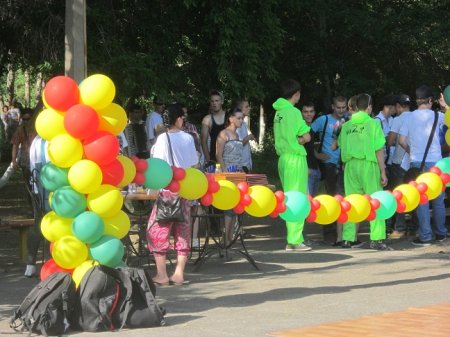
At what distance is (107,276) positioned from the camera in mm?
8133

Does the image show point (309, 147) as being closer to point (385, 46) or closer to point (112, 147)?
point (112, 147)

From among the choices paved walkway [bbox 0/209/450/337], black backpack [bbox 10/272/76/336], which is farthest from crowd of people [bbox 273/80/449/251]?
black backpack [bbox 10/272/76/336]

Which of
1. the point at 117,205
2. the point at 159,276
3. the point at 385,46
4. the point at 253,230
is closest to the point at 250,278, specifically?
the point at 159,276

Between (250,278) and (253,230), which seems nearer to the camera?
(250,278)

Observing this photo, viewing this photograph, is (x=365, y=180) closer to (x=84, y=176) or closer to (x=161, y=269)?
(x=161, y=269)

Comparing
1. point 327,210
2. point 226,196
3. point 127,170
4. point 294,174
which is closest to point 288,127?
point 294,174

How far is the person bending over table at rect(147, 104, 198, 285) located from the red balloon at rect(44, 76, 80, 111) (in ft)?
7.68

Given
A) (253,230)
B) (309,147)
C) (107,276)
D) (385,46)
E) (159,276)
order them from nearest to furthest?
(107,276), (159,276), (309,147), (253,230), (385,46)

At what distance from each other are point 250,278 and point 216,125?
13.6 ft

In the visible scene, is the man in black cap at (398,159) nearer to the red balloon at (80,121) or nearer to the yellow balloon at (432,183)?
the yellow balloon at (432,183)

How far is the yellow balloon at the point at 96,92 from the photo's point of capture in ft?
27.5

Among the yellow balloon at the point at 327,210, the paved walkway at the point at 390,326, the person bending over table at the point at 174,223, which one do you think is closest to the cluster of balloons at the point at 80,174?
the paved walkway at the point at 390,326

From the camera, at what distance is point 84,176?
821 centimetres

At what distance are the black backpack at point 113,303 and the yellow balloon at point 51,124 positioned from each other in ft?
3.74
